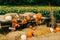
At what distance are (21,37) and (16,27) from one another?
222 centimetres

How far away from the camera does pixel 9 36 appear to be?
12383 mm

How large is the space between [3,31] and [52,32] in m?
2.97

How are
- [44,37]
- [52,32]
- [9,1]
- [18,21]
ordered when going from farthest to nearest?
[9,1], [18,21], [52,32], [44,37]

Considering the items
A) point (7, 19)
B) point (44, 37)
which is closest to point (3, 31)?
point (7, 19)

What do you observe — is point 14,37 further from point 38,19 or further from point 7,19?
point 38,19

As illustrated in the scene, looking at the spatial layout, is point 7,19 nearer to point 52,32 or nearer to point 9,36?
point 9,36

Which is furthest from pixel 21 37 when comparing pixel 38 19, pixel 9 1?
pixel 9 1

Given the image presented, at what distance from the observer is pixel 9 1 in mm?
21109

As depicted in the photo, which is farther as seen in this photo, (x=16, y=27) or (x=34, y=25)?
(x=34, y=25)

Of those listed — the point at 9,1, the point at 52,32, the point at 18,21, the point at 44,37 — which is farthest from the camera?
the point at 9,1

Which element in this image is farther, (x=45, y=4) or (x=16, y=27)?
(x=45, y=4)

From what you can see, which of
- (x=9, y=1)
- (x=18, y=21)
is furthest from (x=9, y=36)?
(x=9, y=1)

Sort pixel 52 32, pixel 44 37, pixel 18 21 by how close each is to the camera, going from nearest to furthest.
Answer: pixel 44 37 → pixel 52 32 → pixel 18 21

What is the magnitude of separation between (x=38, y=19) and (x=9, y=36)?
10.9 feet
